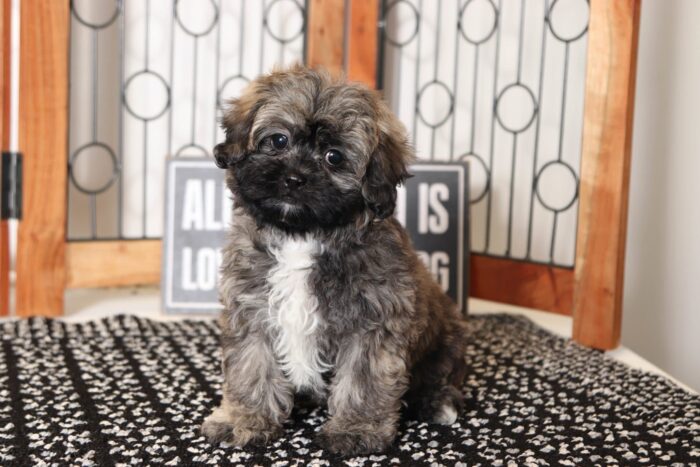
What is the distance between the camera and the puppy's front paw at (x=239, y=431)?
194cm

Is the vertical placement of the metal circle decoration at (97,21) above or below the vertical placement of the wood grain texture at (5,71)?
above

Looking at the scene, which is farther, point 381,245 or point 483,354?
point 483,354

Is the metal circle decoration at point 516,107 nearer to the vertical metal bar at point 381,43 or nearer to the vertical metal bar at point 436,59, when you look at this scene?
the vertical metal bar at point 436,59

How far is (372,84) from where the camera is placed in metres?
3.25

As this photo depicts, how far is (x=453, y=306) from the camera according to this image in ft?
7.56

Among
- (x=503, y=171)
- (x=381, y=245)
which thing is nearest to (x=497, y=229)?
(x=503, y=171)

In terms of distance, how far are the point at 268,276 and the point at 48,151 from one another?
1437 millimetres

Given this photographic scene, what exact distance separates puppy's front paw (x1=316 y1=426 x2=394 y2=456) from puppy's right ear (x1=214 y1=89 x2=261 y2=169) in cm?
66

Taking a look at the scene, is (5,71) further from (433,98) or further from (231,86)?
(433,98)

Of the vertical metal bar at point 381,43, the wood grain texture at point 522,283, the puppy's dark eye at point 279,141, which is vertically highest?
the vertical metal bar at point 381,43

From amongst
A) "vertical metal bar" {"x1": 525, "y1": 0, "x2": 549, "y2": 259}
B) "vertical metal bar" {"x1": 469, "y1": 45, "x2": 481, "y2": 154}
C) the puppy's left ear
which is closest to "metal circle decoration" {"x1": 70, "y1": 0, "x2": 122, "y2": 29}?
"vertical metal bar" {"x1": 469, "y1": 45, "x2": 481, "y2": 154}

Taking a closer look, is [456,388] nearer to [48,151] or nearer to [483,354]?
[483,354]

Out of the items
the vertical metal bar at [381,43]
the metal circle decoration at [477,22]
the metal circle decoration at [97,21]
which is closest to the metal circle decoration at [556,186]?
the metal circle decoration at [477,22]

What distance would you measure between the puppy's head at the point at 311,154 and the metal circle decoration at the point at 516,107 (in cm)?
141
